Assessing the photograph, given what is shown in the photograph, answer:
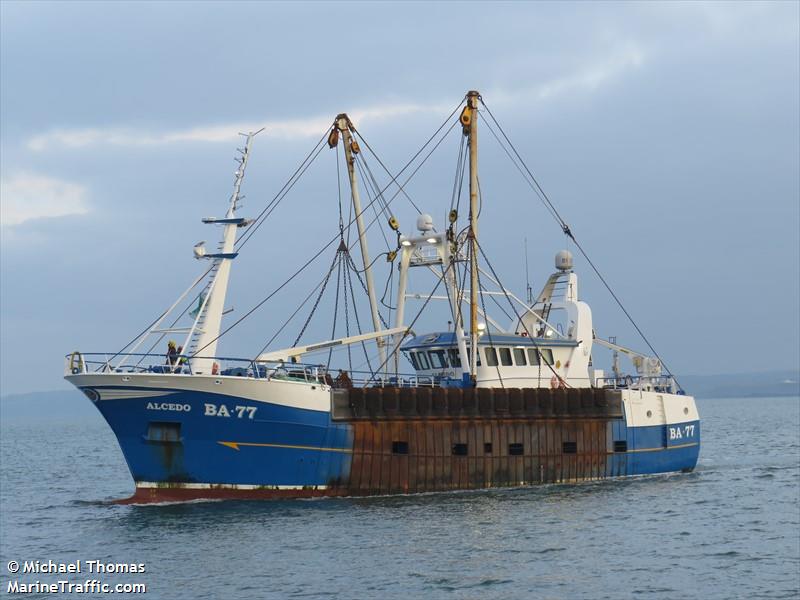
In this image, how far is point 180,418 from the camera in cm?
3631

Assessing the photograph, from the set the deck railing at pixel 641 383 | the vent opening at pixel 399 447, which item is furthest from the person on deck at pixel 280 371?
the deck railing at pixel 641 383

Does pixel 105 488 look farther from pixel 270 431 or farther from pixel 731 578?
pixel 731 578

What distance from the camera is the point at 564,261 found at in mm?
50000

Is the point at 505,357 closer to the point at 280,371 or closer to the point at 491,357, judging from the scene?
the point at 491,357

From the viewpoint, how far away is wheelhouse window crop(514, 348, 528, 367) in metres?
44.7

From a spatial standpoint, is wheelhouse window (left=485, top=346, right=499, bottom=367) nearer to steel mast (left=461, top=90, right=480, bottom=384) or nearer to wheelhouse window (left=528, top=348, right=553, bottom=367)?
steel mast (left=461, top=90, right=480, bottom=384)

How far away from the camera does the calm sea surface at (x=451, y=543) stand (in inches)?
1023

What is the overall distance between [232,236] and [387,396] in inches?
334

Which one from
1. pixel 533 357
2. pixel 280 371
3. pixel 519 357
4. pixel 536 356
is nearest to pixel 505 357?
pixel 519 357

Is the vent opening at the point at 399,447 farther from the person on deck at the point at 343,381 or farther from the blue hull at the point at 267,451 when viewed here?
the person on deck at the point at 343,381

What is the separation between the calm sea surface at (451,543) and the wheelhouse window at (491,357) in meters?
5.60

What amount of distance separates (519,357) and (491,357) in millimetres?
1441

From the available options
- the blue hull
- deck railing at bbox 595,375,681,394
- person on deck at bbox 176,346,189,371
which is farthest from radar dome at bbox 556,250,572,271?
person on deck at bbox 176,346,189,371

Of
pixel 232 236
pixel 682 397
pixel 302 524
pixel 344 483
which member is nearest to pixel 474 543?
pixel 302 524
